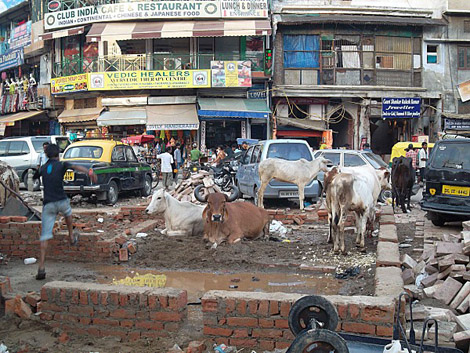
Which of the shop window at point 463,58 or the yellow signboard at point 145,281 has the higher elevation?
the shop window at point 463,58

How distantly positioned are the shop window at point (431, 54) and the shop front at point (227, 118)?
9311mm

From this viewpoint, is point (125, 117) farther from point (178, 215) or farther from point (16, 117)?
point (178, 215)

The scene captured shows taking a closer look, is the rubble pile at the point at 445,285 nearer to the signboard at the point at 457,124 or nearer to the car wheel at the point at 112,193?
the car wheel at the point at 112,193

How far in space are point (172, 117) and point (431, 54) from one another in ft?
47.1

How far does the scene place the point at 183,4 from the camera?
27203mm

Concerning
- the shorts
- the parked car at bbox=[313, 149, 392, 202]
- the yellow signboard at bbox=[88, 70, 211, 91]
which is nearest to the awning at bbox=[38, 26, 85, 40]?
the yellow signboard at bbox=[88, 70, 211, 91]

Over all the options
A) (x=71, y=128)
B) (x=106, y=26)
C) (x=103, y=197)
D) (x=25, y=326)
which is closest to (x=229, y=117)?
(x=106, y=26)

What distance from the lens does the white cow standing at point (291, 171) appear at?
1375 centimetres

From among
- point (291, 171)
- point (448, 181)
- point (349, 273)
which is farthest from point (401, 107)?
point (349, 273)

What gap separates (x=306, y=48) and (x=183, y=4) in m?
6.73

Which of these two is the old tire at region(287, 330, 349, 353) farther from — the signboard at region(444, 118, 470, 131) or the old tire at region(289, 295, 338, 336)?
the signboard at region(444, 118, 470, 131)

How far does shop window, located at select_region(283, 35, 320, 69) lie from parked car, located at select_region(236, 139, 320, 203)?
13.4m

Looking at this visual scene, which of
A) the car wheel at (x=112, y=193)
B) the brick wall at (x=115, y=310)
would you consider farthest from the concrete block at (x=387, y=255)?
the car wheel at (x=112, y=193)

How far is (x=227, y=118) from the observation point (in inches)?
1074
